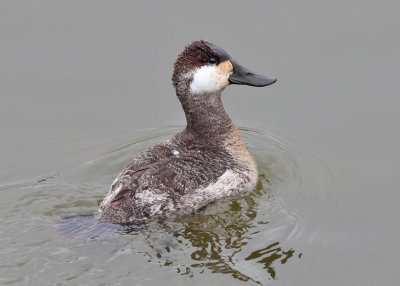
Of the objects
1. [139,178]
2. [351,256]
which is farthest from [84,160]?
[351,256]

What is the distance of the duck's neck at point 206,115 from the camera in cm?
853

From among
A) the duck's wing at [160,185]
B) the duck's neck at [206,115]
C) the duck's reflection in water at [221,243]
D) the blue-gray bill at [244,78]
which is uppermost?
the blue-gray bill at [244,78]

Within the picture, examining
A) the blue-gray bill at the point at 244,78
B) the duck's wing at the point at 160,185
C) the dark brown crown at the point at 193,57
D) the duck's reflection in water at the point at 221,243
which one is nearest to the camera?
the duck's reflection in water at the point at 221,243

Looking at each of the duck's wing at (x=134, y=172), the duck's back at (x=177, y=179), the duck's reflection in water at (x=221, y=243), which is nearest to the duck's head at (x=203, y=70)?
the duck's back at (x=177, y=179)

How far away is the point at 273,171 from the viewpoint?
9.16 meters

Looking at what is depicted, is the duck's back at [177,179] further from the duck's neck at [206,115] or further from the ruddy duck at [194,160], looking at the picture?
the duck's neck at [206,115]

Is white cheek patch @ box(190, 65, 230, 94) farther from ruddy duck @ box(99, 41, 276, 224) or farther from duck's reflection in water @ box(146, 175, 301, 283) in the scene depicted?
duck's reflection in water @ box(146, 175, 301, 283)

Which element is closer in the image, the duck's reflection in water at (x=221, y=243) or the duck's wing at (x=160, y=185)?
the duck's reflection in water at (x=221, y=243)

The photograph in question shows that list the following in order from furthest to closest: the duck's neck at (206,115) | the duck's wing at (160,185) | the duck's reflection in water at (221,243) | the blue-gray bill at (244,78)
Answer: the blue-gray bill at (244,78) → the duck's neck at (206,115) → the duck's wing at (160,185) → the duck's reflection in water at (221,243)

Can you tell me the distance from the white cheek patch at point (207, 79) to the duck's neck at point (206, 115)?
3.4 inches

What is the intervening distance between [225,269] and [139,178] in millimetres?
1388

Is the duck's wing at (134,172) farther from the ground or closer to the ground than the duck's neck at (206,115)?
closer to the ground

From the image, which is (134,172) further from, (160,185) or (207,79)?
(207,79)

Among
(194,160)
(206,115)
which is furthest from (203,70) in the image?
(194,160)
